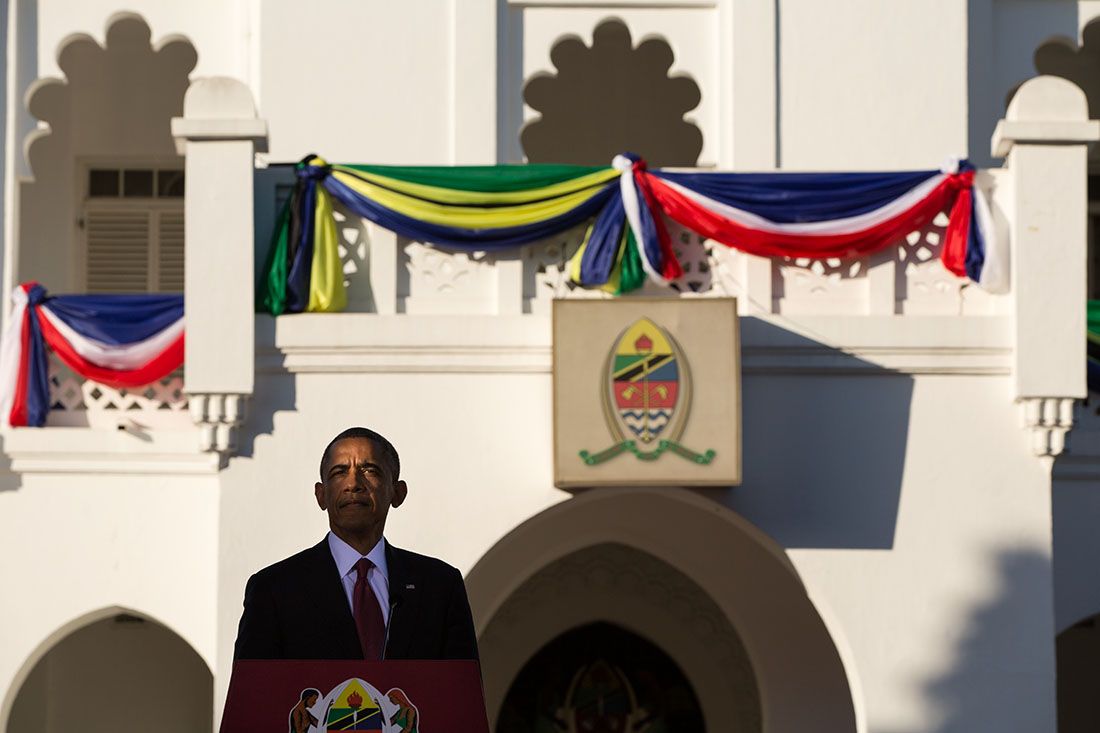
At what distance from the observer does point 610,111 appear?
550 inches

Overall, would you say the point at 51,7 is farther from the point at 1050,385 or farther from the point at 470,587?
the point at 1050,385

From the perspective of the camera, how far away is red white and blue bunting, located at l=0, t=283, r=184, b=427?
376 inches

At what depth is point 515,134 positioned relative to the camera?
10812 mm

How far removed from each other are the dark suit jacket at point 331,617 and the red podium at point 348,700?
23 cm

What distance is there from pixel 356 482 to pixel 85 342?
19.5ft

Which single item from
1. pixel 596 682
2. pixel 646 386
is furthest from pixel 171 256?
pixel 646 386

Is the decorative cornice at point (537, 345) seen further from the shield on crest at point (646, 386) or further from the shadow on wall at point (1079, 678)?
the shadow on wall at point (1079, 678)

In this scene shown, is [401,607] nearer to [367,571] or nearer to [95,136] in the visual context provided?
[367,571]

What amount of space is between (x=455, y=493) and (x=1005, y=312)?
10.3ft

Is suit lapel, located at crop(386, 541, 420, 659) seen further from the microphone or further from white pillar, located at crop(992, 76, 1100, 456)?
white pillar, located at crop(992, 76, 1100, 456)

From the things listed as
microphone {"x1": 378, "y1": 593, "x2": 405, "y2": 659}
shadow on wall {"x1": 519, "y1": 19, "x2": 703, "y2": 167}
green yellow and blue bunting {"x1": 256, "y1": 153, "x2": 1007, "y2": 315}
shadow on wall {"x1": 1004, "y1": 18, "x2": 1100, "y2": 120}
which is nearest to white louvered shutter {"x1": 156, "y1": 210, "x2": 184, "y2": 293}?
shadow on wall {"x1": 519, "y1": 19, "x2": 703, "y2": 167}

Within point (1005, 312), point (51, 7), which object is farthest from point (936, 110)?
point (51, 7)

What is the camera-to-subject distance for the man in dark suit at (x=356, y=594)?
4.16 metres

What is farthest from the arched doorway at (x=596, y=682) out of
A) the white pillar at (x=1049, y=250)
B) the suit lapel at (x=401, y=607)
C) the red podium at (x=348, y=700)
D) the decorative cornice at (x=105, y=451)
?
the red podium at (x=348, y=700)
